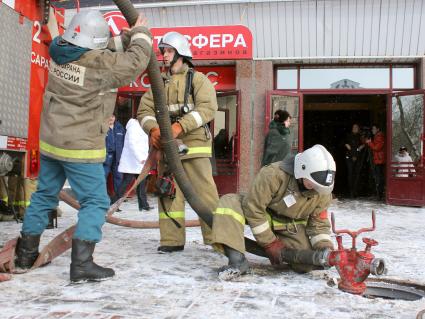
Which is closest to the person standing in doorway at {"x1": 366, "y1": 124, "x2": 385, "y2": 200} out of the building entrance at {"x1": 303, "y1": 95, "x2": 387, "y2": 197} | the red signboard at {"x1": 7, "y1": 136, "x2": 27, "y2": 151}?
the building entrance at {"x1": 303, "y1": 95, "x2": 387, "y2": 197}

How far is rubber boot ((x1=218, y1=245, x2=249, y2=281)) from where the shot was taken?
10.2 ft

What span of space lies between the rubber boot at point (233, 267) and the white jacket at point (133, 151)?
4.12m

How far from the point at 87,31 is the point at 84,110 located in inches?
19.1

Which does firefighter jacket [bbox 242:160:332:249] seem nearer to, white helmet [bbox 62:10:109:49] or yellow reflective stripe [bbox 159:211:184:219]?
yellow reflective stripe [bbox 159:211:184:219]

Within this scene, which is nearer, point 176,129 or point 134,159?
point 176,129

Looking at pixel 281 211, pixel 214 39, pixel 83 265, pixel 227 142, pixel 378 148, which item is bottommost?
pixel 83 265

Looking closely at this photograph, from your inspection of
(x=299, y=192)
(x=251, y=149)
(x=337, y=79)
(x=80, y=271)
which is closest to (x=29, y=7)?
(x=80, y=271)

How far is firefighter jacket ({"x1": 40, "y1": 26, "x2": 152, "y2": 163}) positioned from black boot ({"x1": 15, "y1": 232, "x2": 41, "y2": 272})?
0.59 meters

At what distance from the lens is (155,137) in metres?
3.92

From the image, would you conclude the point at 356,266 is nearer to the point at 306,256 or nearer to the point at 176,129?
the point at 306,256

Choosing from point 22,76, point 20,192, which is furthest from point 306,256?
point 20,192

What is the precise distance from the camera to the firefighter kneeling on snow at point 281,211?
121 inches

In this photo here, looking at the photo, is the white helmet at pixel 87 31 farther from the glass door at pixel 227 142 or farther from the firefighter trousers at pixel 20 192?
the glass door at pixel 227 142

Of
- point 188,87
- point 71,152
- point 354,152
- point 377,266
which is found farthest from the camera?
point 354,152
